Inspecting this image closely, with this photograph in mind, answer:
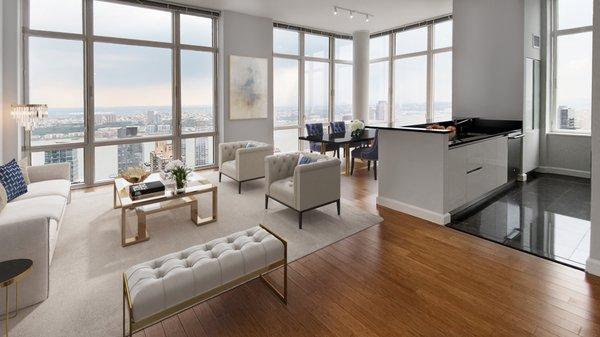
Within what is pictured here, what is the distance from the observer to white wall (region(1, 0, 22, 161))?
4.89m

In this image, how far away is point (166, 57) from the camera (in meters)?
6.75

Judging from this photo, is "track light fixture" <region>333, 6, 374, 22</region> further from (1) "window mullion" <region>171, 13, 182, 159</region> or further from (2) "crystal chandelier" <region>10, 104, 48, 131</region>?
(2) "crystal chandelier" <region>10, 104, 48, 131</region>

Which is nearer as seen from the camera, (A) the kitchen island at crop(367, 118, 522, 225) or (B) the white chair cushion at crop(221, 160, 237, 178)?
(A) the kitchen island at crop(367, 118, 522, 225)

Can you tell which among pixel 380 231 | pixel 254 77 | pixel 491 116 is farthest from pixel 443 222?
pixel 254 77

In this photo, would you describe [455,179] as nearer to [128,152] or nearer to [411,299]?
Answer: [411,299]

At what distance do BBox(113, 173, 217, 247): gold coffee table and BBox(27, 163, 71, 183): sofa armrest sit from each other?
76 cm

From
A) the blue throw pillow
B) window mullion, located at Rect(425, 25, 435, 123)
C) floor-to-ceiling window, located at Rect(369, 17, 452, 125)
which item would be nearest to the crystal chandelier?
the blue throw pillow

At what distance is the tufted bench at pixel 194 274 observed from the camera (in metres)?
1.91

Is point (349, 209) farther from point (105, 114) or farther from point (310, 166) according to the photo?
point (105, 114)

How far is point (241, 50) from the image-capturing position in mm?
7566

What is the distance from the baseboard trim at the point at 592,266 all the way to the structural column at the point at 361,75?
7.22 meters

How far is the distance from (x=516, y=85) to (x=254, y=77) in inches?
212

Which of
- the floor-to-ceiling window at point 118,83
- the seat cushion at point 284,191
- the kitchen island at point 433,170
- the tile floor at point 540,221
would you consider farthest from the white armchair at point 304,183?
the floor-to-ceiling window at point 118,83

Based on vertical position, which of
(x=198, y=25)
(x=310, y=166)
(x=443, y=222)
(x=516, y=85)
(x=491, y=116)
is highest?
(x=198, y=25)
